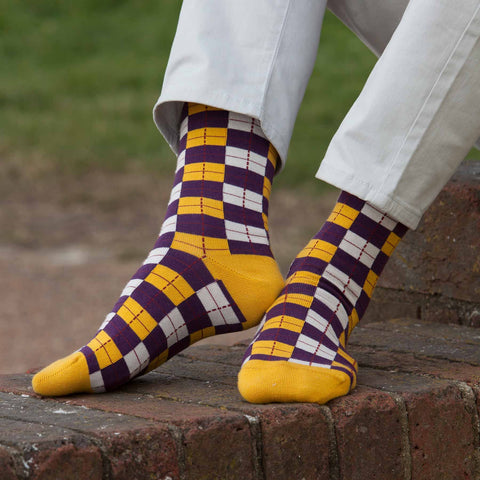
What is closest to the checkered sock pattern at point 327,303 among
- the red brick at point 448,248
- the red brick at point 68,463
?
the red brick at point 68,463

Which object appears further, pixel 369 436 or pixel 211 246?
pixel 211 246

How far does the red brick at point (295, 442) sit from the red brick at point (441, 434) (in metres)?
0.13

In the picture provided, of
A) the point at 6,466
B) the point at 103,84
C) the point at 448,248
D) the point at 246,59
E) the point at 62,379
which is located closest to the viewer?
the point at 6,466

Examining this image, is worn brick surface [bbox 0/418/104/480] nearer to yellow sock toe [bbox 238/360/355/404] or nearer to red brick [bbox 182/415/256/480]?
red brick [bbox 182/415/256/480]

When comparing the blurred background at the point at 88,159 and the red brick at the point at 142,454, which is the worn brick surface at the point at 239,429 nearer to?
the red brick at the point at 142,454

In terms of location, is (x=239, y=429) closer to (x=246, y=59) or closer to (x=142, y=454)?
(x=142, y=454)

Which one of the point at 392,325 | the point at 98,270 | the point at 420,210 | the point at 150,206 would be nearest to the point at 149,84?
the point at 150,206

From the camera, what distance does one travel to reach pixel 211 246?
118 centimetres

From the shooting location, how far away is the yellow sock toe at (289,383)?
103 centimetres

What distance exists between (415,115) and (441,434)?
417 millimetres

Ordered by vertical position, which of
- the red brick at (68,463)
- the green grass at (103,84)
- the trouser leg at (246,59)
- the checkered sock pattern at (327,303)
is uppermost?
the green grass at (103,84)

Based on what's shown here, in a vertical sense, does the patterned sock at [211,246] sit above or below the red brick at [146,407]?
above

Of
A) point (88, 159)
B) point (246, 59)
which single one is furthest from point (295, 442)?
point (88, 159)

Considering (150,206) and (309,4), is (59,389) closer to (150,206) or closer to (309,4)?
(309,4)
